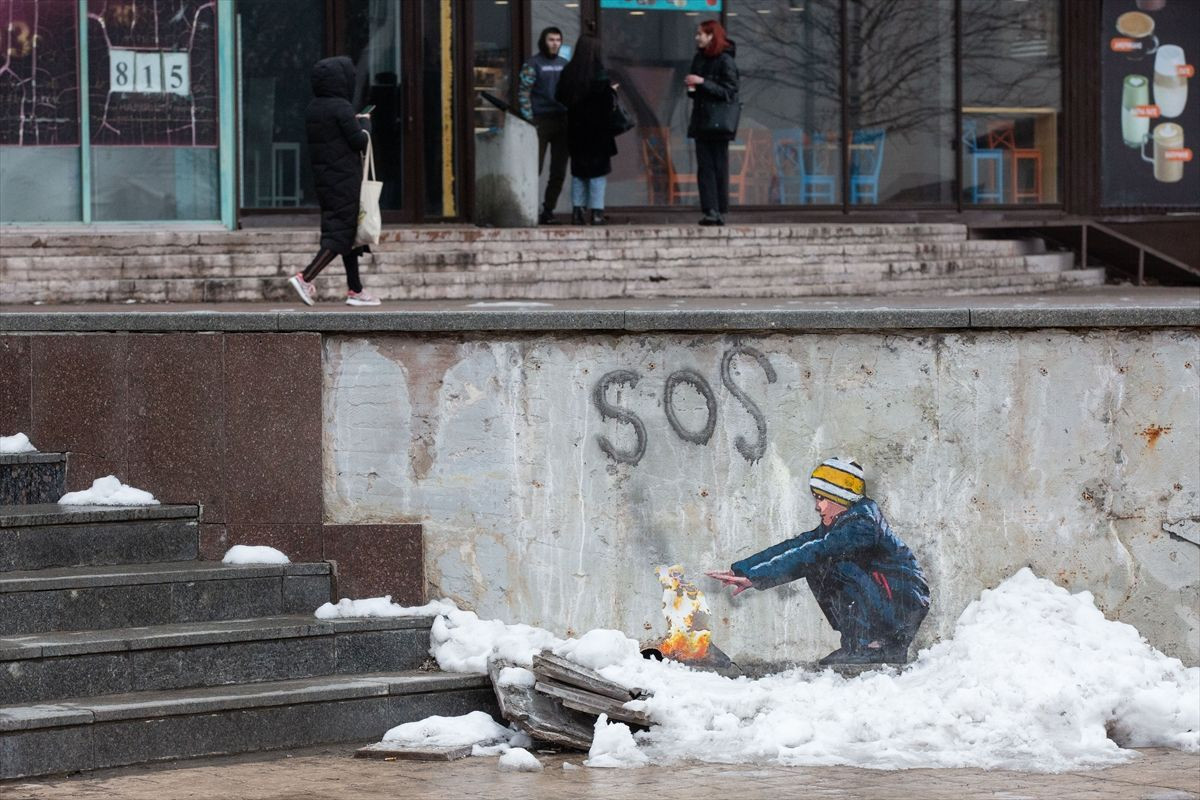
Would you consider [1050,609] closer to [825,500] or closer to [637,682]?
[825,500]

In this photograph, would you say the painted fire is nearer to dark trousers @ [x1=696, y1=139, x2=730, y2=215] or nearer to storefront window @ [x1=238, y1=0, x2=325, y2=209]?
dark trousers @ [x1=696, y1=139, x2=730, y2=215]

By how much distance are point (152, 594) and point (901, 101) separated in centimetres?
1264

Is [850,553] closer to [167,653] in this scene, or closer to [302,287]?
[167,653]

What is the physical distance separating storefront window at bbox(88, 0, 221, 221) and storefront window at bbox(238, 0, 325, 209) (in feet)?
3.67

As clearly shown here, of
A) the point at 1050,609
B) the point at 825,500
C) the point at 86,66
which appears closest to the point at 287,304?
the point at 86,66

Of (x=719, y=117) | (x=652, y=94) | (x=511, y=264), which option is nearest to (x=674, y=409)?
(x=511, y=264)

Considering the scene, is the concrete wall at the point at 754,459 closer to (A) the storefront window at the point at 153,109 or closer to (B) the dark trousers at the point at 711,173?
(A) the storefront window at the point at 153,109

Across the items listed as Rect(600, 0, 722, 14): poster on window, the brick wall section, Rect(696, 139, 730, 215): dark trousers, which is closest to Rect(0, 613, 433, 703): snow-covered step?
the brick wall section

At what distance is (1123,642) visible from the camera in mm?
8391

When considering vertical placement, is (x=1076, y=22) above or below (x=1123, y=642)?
above

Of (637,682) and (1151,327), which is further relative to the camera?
(1151,327)

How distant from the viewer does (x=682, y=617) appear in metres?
8.48

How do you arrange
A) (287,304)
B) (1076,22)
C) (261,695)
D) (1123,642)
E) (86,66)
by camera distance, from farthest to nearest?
(1076,22) < (86,66) < (287,304) < (1123,642) < (261,695)

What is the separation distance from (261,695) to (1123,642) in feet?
13.2
